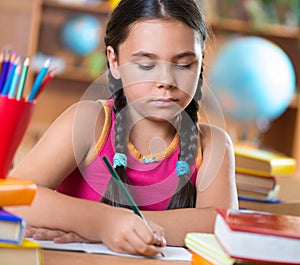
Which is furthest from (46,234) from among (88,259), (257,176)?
(257,176)

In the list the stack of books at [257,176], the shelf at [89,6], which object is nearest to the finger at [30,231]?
the stack of books at [257,176]

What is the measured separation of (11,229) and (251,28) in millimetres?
4845

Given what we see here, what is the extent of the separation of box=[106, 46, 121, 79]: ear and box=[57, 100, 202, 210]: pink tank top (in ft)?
0.21

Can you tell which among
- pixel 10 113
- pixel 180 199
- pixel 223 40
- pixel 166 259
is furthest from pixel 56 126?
pixel 223 40

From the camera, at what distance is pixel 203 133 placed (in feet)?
4.95

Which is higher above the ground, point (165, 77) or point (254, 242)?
point (165, 77)

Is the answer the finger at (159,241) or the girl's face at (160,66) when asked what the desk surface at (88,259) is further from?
the girl's face at (160,66)

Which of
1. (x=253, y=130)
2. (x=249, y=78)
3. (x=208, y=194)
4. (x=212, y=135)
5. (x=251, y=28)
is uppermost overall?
(x=251, y=28)

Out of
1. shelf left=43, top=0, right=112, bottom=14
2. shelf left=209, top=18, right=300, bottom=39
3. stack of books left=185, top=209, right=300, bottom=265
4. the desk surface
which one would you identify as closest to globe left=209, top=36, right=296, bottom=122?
shelf left=209, top=18, right=300, bottom=39

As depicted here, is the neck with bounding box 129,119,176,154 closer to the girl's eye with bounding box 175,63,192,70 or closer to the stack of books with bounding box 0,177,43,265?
the girl's eye with bounding box 175,63,192,70

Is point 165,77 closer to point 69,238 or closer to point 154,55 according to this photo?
point 154,55

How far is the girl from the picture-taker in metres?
1.25

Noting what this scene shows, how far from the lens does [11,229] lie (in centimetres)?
90

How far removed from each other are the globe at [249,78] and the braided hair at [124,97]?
2.77 metres
